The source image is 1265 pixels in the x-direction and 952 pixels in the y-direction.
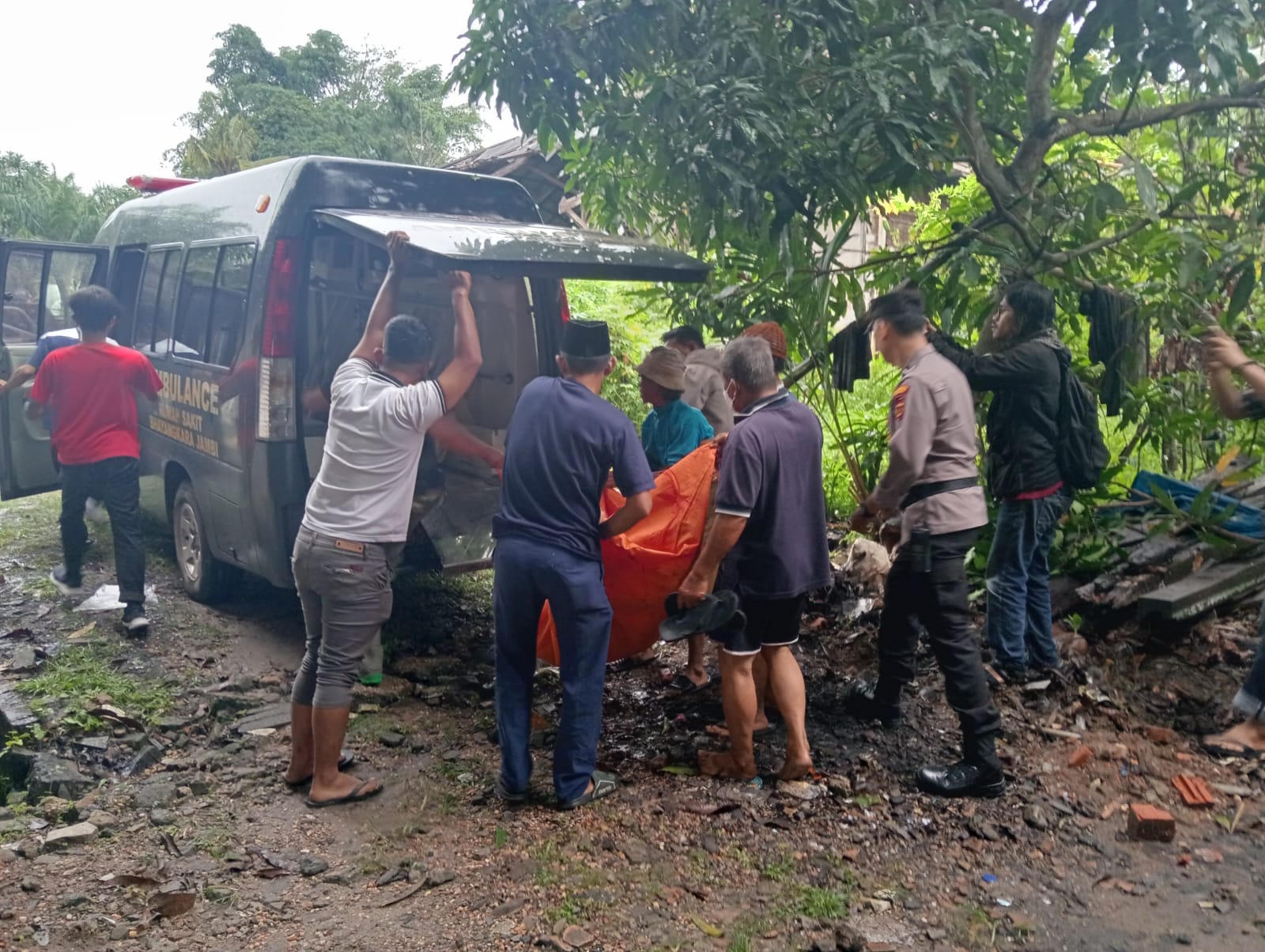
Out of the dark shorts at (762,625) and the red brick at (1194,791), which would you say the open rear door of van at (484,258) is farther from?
the red brick at (1194,791)

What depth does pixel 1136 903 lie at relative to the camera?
10.7 ft

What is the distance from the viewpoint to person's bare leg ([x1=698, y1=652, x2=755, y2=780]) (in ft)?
13.0

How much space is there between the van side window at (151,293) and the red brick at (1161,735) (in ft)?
18.3

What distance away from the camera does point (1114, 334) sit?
197 inches

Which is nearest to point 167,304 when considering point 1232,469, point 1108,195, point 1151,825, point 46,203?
point 1108,195

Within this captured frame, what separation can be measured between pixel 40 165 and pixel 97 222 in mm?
4065

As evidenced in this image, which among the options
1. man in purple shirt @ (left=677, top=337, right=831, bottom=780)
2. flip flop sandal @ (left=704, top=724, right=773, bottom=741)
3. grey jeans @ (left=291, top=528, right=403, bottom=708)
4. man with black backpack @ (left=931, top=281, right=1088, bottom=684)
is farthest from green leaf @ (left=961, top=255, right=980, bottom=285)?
grey jeans @ (left=291, top=528, right=403, bottom=708)

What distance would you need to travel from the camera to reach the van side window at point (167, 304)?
20.3 feet

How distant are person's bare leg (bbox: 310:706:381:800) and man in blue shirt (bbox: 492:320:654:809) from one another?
23.6 inches

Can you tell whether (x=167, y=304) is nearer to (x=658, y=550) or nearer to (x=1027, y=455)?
(x=658, y=550)

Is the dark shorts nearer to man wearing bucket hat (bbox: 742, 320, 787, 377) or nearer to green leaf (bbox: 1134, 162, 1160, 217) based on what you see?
man wearing bucket hat (bbox: 742, 320, 787, 377)

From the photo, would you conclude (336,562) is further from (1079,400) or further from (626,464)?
(1079,400)

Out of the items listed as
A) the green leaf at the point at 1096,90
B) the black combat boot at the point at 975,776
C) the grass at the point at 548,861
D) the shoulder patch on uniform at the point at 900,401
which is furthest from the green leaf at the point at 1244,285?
the grass at the point at 548,861

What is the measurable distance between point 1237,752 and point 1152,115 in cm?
→ 284
